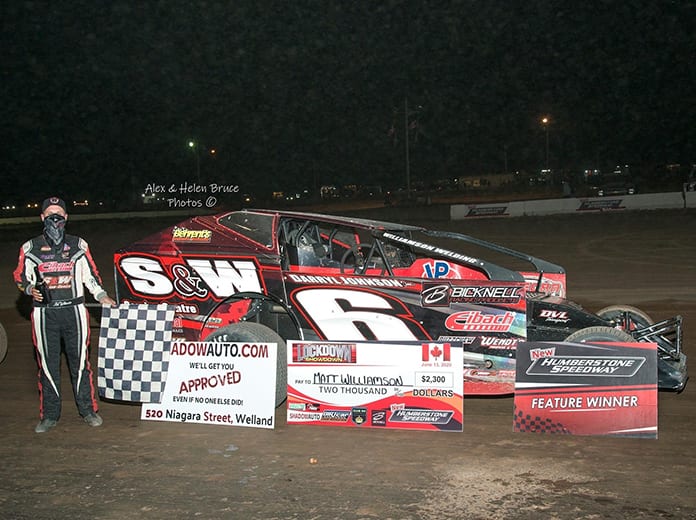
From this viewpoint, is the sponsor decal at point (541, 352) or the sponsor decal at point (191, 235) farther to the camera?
the sponsor decal at point (191, 235)

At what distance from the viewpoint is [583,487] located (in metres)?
4.17

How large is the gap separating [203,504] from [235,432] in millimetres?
1316

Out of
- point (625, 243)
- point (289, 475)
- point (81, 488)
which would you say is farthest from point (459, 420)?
point (625, 243)

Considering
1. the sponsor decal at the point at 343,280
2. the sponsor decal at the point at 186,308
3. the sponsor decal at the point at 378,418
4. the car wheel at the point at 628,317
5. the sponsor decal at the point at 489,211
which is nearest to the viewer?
the sponsor decal at the point at 378,418

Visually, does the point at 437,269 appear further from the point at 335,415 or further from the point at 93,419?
the point at 93,419

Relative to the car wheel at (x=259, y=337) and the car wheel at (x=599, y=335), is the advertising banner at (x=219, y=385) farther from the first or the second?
the car wheel at (x=599, y=335)

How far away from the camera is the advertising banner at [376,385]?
5246 millimetres

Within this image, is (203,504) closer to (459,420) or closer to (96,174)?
(459,420)

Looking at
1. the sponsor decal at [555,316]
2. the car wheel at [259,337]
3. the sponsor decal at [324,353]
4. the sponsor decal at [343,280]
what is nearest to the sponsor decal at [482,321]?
the sponsor decal at [555,316]

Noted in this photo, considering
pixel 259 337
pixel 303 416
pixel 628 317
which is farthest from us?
pixel 628 317

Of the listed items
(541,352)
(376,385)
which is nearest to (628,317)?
(541,352)

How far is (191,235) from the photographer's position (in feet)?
20.0

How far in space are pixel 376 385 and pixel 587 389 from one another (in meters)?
1.52

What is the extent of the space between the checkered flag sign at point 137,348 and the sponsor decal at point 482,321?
224 centimetres
